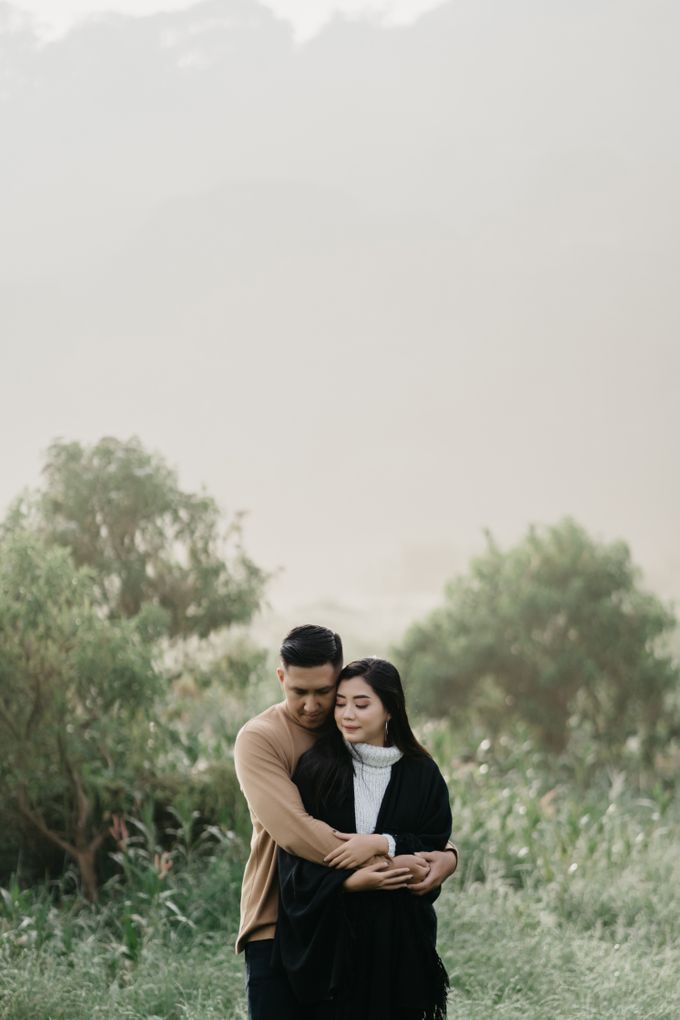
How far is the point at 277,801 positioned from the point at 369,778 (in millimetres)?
256

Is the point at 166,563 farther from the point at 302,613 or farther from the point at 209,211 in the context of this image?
the point at 209,211

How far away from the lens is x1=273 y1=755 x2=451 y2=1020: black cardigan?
2.77 m

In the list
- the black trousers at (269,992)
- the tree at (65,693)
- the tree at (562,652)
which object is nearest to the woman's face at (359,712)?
the black trousers at (269,992)

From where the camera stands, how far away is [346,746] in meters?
2.92

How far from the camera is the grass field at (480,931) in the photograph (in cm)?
451

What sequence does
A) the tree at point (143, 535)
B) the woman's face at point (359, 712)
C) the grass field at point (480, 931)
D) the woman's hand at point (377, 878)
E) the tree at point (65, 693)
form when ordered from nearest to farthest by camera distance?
the woman's hand at point (377, 878) → the woman's face at point (359, 712) → the grass field at point (480, 931) → the tree at point (65, 693) → the tree at point (143, 535)

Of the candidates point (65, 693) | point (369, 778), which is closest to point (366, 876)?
point (369, 778)

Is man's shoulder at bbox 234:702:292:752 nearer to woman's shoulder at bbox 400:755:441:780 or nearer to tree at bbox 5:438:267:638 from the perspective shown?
woman's shoulder at bbox 400:755:441:780

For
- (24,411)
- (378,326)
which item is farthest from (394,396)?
(24,411)

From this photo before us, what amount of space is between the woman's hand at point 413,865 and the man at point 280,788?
15 millimetres

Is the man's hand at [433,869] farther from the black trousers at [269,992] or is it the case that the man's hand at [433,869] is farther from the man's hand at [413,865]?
the black trousers at [269,992]

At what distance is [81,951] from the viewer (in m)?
5.11

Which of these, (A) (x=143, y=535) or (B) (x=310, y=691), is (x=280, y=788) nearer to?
(B) (x=310, y=691)

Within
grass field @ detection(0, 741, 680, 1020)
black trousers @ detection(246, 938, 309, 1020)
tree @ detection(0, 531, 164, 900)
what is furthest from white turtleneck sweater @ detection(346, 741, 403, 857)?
tree @ detection(0, 531, 164, 900)
